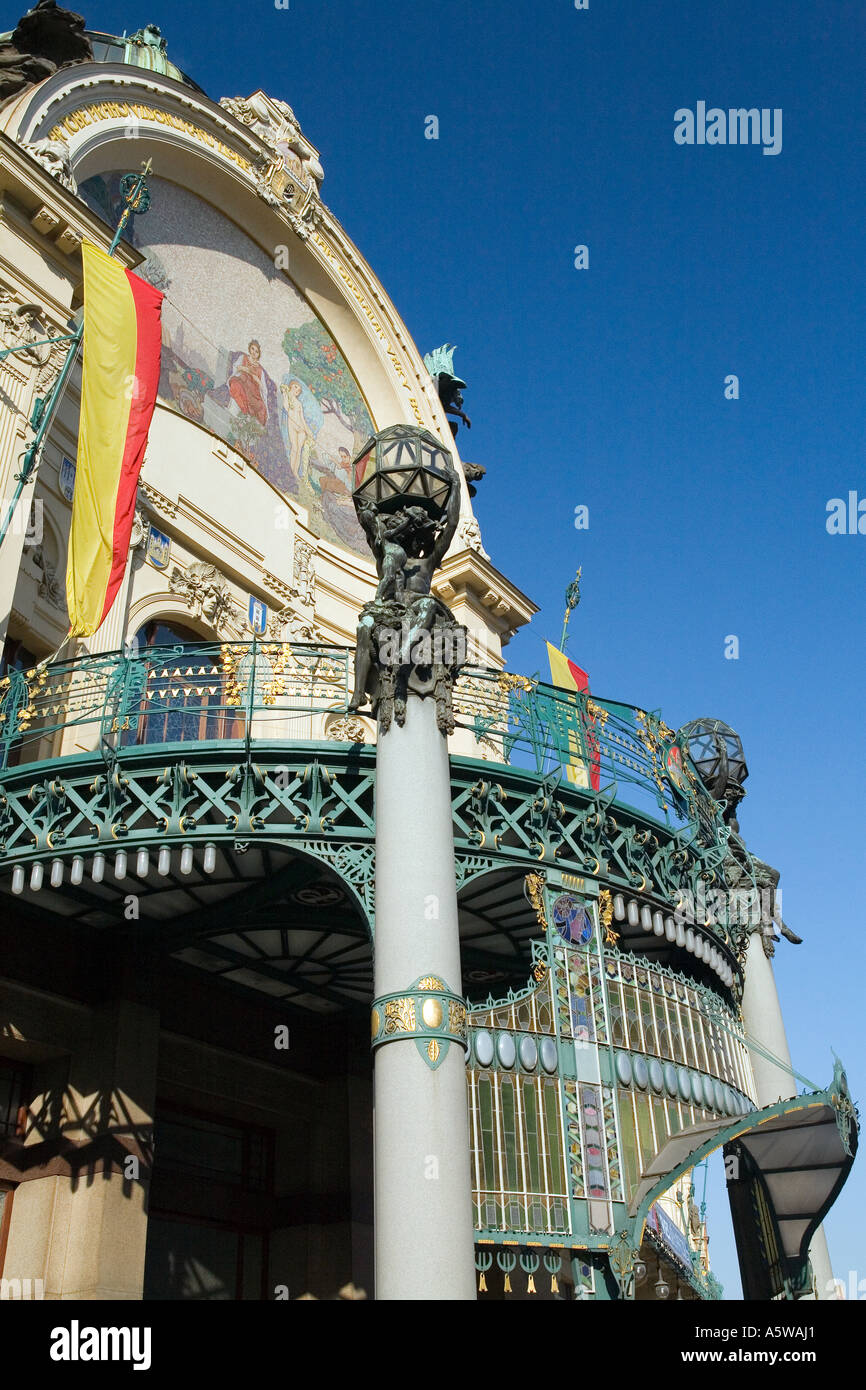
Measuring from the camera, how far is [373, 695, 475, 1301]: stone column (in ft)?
27.7

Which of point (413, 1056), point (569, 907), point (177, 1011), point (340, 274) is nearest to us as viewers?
point (413, 1056)

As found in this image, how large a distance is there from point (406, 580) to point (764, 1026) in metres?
9.58

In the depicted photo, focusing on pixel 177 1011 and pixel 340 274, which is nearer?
pixel 177 1011

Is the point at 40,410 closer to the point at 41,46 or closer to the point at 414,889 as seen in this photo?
the point at 41,46

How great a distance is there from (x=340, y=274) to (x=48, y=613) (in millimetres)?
11697

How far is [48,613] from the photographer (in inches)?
598

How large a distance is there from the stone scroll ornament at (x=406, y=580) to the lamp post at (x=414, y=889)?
0.01m

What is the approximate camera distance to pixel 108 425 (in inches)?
571

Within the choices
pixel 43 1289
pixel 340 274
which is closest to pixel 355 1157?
pixel 43 1289

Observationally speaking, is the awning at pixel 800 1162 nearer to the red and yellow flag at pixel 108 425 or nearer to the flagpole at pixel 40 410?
the red and yellow flag at pixel 108 425

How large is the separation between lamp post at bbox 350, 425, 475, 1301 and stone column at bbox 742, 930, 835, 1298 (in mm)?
8165

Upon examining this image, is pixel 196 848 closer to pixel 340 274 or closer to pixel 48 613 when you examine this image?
pixel 48 613

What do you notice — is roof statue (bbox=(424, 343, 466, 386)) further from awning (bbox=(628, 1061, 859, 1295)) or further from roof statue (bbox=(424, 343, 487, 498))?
awning (bbox=(628, 1061, 859, 1295))

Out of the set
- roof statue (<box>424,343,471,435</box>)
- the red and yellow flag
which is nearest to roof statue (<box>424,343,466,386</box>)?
roof statue (<box>424,343,471,435</box>)
